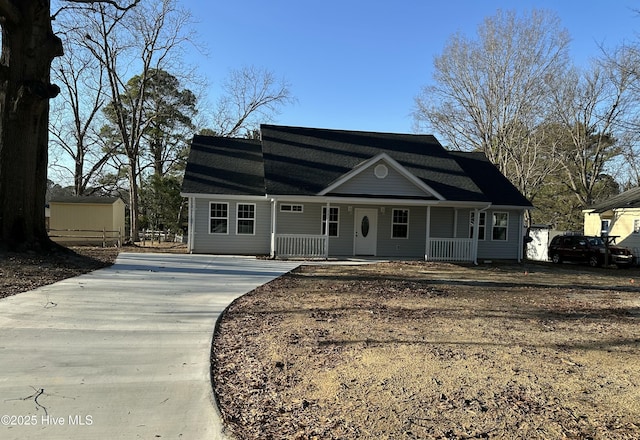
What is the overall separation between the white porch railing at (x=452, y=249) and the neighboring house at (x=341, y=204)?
0.04 m

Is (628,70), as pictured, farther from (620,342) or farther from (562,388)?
(562,388)

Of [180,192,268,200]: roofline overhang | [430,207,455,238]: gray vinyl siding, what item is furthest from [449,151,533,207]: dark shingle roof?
[180,192,268,200]: roofline overhang

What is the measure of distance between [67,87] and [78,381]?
3412cm

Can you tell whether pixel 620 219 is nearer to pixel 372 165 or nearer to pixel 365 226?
pixel 365 226

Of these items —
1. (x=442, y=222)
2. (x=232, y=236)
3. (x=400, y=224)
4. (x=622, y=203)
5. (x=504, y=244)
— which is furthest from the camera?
(x=622, y=203)

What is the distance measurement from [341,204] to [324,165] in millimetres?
1963

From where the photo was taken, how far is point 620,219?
23.6 metres

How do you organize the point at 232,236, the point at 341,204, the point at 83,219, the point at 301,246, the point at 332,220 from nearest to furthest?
the point at 301,246 < the point at 232,236 < the point at 341,204 < the point at 332,220 < the point at 83,219

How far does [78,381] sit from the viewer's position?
3975mm

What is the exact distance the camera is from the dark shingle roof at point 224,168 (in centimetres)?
1759

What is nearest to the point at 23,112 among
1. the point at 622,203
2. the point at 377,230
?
the point at 377,230

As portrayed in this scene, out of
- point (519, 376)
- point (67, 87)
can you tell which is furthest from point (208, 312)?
point (67, 87)

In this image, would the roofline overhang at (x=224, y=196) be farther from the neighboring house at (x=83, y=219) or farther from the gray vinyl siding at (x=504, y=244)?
the gray vinyl siding at (x=504, y=244)

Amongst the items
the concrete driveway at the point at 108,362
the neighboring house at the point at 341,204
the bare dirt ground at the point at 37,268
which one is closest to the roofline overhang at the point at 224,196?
the neighboring house at the point at 341,204
